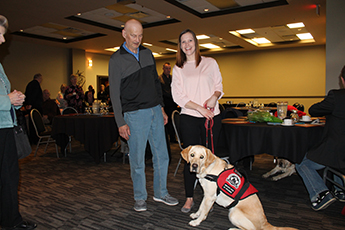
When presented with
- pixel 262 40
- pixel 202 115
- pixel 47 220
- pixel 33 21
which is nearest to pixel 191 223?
pixel 202 115

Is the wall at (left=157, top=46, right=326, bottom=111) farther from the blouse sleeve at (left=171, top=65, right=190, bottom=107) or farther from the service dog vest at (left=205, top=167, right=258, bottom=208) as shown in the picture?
the service dog vest at (left=205, top=167, right=258, bottom=208)

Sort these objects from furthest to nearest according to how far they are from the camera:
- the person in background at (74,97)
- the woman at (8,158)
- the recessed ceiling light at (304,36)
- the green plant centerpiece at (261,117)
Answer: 1. the recessed ceiling light at (304,36)
2. the person in background at (74,97)
3. the green plant centerpiece at (261,117)
4. the woman at (8,158)

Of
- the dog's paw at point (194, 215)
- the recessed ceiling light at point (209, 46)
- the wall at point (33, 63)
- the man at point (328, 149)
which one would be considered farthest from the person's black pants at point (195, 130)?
the recessed ceiling light at point (209, 46)

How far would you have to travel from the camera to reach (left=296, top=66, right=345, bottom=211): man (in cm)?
227

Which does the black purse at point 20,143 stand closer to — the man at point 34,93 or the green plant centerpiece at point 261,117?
the green plant centerpiece at point 261,117

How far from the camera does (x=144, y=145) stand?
253 centimetres

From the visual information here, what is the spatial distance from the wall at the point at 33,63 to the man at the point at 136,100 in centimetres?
916

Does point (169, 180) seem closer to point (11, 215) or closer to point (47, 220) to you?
point (47, 220)

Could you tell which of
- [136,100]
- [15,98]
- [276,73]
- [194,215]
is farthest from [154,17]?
[276,73]

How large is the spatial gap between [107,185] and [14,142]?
153 centimetres

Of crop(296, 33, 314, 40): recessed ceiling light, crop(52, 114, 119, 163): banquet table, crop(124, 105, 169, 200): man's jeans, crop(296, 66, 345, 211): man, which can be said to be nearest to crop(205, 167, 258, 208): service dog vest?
crop(124, 105, 169, 200): man's jeans

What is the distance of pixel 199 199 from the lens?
113 inches

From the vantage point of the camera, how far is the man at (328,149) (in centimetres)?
227

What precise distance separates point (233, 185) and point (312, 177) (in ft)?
3.64
